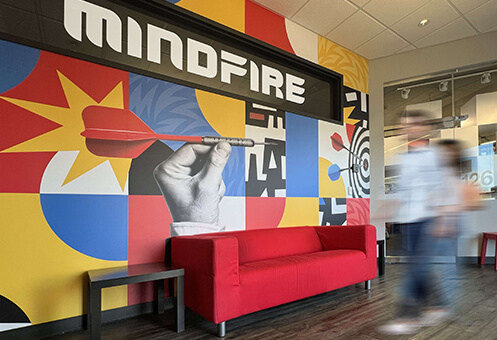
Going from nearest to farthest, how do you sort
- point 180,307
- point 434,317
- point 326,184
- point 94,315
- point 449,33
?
1. point 94,315
2. point 180,307
3. point 434,317
4. point 326,184
5. point 449,33

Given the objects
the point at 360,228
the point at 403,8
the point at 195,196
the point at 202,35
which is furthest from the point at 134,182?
the point at 403,8

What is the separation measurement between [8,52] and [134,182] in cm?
131

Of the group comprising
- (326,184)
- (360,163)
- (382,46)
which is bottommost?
(326,184)

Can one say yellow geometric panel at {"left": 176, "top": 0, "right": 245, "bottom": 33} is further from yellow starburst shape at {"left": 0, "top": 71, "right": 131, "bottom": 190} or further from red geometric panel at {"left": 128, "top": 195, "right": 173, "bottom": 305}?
red geometric panel at {"left": 128, "top": 195, "right": 173, "bottom": 305}

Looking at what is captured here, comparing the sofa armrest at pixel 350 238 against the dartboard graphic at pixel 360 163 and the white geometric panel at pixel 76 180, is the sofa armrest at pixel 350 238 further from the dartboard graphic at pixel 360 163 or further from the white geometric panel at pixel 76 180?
the white geometric panel at pixel 76 180

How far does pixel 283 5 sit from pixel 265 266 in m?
3.13

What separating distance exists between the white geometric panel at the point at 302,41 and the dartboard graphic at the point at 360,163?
1406 mm

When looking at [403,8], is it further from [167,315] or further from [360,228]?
[167,315]

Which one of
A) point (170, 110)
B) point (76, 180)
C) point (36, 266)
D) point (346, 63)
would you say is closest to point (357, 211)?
point (346, 63)

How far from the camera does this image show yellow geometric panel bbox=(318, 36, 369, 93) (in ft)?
16.0

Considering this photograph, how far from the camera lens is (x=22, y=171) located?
2.38m

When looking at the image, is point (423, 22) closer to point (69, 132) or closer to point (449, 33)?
point (449, 33)

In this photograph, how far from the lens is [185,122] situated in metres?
3.28

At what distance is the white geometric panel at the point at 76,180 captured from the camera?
249 centimetres
